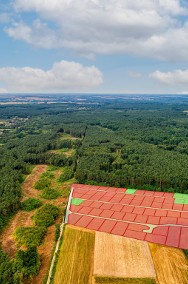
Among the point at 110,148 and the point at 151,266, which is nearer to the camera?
the point at 151,266

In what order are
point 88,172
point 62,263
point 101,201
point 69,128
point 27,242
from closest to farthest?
point 62,263 < point 27,242 < point 101,201 < point 88,172 < point 69,128

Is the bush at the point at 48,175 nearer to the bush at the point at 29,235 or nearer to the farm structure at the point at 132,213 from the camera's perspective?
the farm structure at the point at 132,213

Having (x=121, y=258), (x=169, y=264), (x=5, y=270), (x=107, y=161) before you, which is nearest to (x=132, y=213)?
(x=121, y=258)

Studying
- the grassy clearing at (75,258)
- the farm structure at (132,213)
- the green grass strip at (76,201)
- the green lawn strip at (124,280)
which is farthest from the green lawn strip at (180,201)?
the green lawn strip at (124,280)

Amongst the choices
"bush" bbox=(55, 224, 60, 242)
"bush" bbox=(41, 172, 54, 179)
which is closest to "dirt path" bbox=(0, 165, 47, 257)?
"bush" bbox=(41, 172, 54, 179)

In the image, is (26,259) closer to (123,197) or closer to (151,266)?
(151,266)

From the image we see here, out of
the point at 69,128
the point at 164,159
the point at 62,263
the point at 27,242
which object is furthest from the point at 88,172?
the point at 69,128
